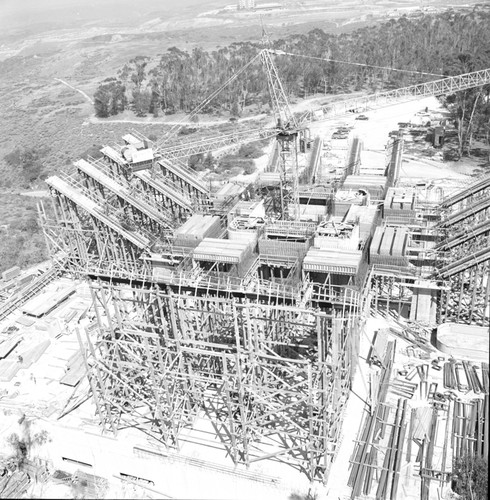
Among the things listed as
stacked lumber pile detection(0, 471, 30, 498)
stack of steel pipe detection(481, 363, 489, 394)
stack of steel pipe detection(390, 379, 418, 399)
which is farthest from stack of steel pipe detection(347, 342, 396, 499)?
stacked lumber pile detection(0, 471, 30, 498)

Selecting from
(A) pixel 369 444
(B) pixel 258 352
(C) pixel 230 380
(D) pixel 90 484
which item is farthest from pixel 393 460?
(D) pixel 90 484

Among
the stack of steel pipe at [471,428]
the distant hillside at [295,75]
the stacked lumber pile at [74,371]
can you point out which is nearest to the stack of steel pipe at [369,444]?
the stack of steel pipe at [471,428]

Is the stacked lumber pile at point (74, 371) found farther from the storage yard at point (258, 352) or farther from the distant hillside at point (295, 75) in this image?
the distant hillside at point (295, 75)

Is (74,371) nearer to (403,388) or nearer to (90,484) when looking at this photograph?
(90,484)

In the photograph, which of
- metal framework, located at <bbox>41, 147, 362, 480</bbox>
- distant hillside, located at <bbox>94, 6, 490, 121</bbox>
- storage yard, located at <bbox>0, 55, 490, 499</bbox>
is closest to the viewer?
metal framework, located at <bbox>41, 147, 362, 480</bbox>

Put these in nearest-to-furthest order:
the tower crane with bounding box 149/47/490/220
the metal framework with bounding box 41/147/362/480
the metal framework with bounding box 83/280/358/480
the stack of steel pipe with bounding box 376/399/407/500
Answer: the stack of steel pipe with bounding box 376/399/407/500, the metal framework with bounding box 83/280/358/480, the metal framework with bounding box 41/147/362/480, the tower crane with bounding box 149/47/490/220

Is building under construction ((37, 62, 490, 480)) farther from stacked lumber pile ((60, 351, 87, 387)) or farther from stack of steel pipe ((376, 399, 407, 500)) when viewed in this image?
stack of steel pipe ((376, 399, 407, 500))
